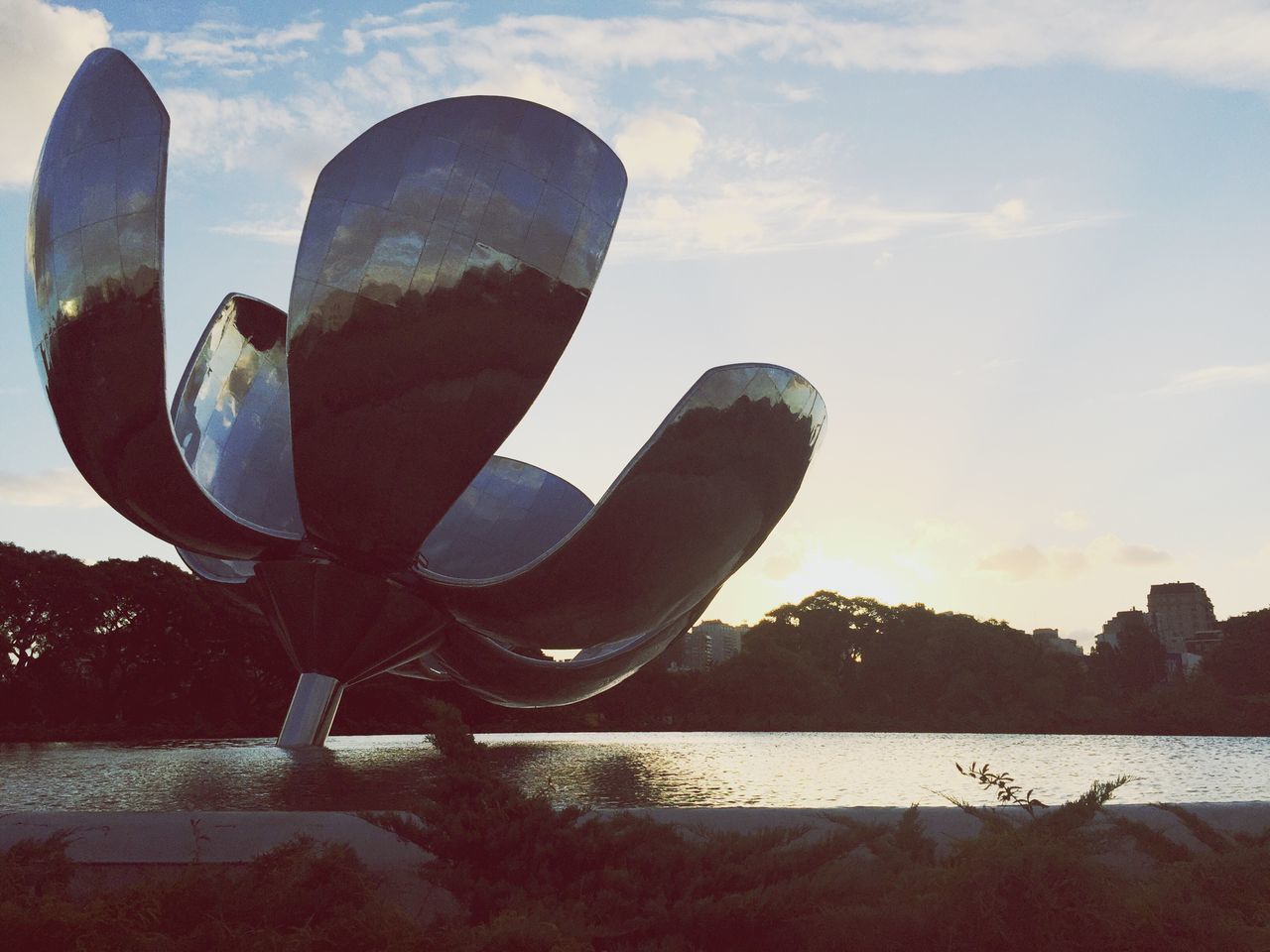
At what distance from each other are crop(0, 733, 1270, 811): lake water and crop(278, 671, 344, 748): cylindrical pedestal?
22 cm

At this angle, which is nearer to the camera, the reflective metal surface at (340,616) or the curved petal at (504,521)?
the reflective metal surface at (340,616)

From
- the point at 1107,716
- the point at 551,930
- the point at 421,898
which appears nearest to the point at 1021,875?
the point at 551,930

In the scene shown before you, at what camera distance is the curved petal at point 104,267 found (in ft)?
26.2

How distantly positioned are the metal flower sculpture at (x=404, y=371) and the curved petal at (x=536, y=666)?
6.37ft

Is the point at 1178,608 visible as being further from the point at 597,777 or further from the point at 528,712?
the point at 597,777

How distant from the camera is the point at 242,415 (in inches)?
515

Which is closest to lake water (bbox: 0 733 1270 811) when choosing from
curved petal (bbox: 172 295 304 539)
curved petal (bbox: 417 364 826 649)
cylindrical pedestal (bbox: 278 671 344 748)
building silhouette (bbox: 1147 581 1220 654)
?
cylindrical pedestal (bbox: 278 671 344 748)

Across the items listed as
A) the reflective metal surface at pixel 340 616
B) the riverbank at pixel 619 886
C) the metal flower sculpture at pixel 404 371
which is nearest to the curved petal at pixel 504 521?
the reflective metal surface at pixel 340 616

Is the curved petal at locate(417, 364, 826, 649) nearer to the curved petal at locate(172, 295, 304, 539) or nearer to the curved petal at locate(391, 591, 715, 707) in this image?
the curved petal at locate(391, 591, 715, 707)

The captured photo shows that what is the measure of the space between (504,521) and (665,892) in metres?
11.6

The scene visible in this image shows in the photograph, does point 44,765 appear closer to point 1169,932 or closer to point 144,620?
point 1169,932

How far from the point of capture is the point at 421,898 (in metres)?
4.35

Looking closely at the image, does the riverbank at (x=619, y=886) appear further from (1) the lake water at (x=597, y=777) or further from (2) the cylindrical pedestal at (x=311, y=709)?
(2) the cylindrical pedestal at (x=311, y=709)

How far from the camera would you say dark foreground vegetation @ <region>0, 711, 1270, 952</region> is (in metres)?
3.26
